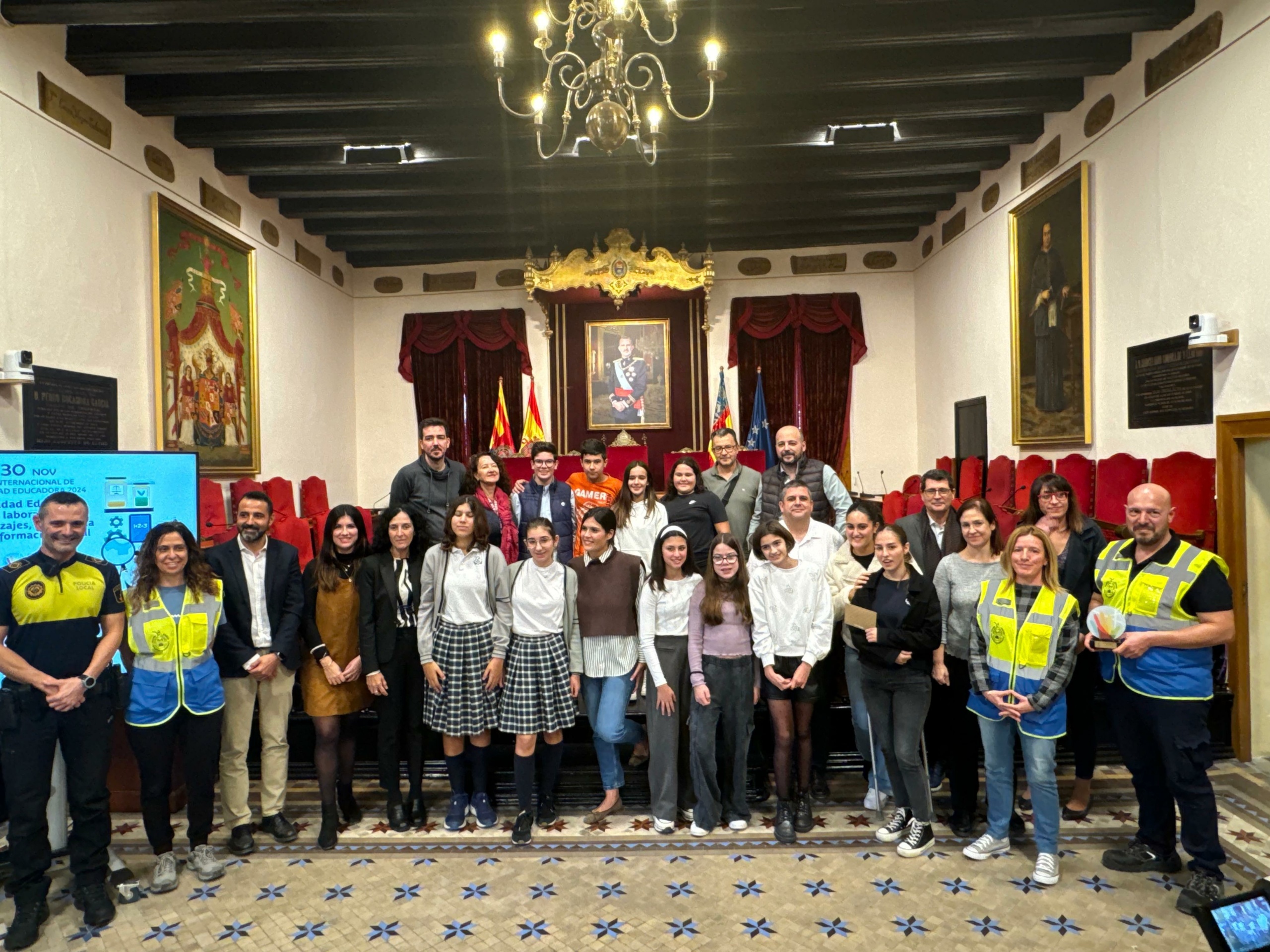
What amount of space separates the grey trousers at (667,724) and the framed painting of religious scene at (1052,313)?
411cm

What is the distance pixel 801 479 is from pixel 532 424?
6.23 m

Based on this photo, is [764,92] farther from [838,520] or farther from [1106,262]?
[838,520]

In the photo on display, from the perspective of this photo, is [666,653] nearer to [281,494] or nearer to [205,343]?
[205,343]

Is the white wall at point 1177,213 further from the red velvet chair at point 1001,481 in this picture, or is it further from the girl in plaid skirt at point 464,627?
the girl in plaid skirt at point 464,627

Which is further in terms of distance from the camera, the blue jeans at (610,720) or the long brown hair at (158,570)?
the blue jeans at (610,720)

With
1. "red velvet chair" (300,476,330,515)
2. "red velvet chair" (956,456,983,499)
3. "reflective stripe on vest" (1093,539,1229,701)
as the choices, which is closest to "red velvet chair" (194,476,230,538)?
"red velvet chair" (300,476,330,515)

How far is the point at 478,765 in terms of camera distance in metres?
3.89

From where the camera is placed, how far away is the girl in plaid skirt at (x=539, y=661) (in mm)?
3713

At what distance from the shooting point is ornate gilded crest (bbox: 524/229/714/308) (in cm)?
950

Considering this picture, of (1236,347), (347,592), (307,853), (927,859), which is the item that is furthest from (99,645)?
(1236,347)

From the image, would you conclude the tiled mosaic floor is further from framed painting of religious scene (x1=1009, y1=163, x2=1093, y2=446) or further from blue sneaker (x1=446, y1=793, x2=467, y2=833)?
framed painting of religious scene (x1=1009, y1=163, x2=1093, y2=446)

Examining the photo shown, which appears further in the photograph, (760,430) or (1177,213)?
(760,430)

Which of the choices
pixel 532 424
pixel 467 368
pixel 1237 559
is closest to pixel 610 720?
pixel 1237 559

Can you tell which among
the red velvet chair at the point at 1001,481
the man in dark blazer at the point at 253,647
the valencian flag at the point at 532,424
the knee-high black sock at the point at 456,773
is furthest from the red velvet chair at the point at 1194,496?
the valencian flag at the point at 532,424
